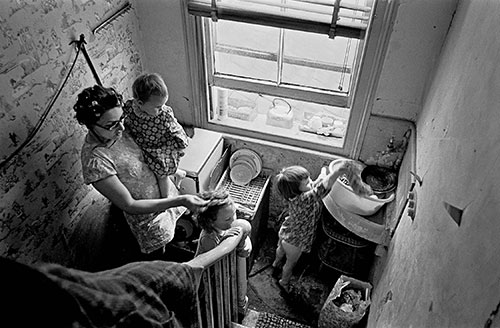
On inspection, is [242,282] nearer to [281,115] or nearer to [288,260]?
[288,260]

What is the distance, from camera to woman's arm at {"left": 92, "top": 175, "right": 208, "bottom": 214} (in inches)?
75.1

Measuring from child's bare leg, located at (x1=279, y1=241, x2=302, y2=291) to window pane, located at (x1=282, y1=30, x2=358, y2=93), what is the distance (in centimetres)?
103

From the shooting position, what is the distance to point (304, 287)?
9.52ft

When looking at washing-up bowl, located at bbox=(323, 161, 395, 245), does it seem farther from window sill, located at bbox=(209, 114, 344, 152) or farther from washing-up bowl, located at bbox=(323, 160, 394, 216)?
window sill, located at bbox=(209, 114, 344, 152)

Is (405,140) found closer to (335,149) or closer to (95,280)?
(335,149)

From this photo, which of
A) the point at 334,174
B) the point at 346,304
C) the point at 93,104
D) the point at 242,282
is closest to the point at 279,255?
the point at 346,304

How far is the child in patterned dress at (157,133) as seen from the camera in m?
2.02

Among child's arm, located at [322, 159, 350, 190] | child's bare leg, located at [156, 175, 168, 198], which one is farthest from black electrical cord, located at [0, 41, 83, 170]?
child's arm, located at [322, 159, 350, 190]

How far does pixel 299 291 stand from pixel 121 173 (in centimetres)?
154

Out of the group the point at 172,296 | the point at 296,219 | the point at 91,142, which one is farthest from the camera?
the point at 296,219

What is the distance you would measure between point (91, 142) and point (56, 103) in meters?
0.29

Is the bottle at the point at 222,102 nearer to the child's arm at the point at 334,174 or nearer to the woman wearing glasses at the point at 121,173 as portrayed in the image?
the woman wearing glasses at the point at 121,173

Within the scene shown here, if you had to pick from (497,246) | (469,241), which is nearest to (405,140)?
(469,241)

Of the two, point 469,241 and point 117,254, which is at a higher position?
point 469,241
